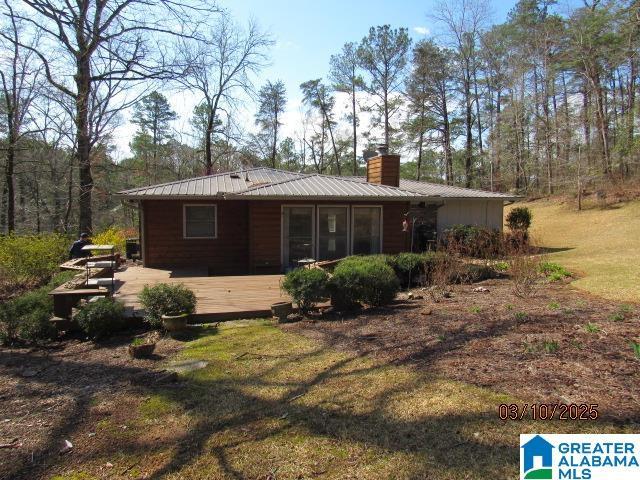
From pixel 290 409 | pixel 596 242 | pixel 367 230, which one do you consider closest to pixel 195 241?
pixel 367 230

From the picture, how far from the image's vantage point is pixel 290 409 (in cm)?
366

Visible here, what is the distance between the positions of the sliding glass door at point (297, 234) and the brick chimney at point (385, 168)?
3269mm

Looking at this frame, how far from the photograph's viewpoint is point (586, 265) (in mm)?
11258

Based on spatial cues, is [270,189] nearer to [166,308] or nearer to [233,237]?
[233,237]

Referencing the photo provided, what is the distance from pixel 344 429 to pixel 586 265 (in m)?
10.5

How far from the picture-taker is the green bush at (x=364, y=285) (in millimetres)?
7078

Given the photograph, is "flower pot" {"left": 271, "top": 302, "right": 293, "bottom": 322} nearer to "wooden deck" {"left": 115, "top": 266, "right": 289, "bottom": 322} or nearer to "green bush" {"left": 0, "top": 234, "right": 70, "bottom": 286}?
"wooden deck" {"left": 115, "top": 266, "right": 289, "bottom": 322}

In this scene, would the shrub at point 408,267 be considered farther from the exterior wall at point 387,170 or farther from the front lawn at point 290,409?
the exterior wall at point 387,170

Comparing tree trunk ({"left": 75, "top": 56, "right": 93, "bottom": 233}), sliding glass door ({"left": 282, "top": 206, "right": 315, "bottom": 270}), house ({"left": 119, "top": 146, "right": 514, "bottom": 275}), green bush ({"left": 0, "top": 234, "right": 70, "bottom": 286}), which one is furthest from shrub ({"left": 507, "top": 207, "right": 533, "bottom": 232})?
green bush ({"left": 0, "top": 234, "right": 70, "bottom": 286})

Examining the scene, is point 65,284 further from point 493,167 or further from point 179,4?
point 493,167

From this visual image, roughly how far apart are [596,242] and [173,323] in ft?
59.5

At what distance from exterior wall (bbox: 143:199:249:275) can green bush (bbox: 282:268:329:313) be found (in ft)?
21.1

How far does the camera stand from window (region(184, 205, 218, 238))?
12.9 metres

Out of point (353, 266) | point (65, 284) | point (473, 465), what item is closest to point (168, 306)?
point (65, 284)
